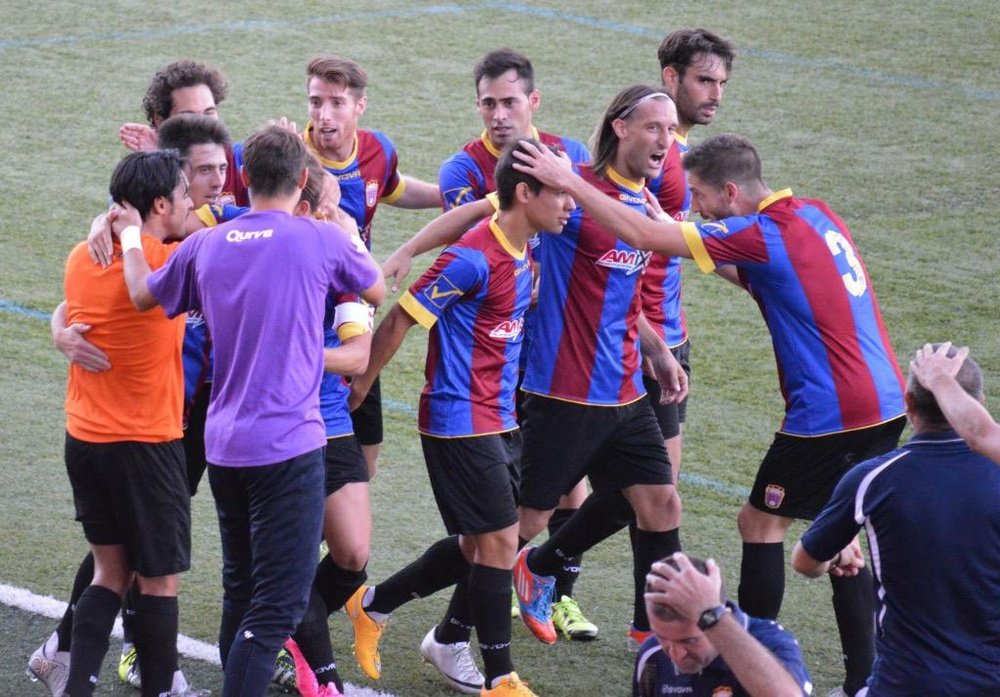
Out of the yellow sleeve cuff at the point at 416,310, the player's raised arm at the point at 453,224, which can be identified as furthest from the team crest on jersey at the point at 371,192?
the yellow sleeve cuff at the point at 416,310

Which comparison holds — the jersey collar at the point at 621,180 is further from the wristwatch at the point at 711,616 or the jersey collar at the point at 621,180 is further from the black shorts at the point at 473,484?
the wristwatch at the point at 711,616

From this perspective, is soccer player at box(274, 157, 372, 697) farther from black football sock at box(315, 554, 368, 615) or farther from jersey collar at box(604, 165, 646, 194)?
jersey collar at box(604, 165, 646, 194)

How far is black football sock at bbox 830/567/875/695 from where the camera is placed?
5676 mm

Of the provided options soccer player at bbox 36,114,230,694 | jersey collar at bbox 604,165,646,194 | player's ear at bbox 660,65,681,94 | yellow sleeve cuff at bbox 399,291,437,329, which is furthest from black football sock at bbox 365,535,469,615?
player's ear at bbox 660,65,681,94

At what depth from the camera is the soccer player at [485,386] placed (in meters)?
5.55

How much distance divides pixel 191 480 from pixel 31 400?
305 cm

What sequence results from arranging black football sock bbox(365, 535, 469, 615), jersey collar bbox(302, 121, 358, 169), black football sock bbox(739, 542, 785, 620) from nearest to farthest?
black football sock bbox(739, 542, 785, 620) < black football sock bbox(365, 535, 469, 615) < jersey collar bbox(302, 121, 358, 169)

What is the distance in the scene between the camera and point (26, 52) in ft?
52.3

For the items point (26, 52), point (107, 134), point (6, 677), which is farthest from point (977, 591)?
point (26, 52)

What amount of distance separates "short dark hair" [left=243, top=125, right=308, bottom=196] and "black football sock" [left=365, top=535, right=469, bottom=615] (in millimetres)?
1678

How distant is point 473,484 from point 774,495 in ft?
3.67

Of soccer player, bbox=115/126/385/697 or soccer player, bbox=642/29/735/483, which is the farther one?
soccer player, bbox=642/29/735/483

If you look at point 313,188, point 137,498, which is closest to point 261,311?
point 313,188

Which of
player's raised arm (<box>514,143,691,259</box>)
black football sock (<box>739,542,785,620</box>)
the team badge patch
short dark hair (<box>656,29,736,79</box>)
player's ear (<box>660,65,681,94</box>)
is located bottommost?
black football sock (<box>739,542,785,620</box>)
